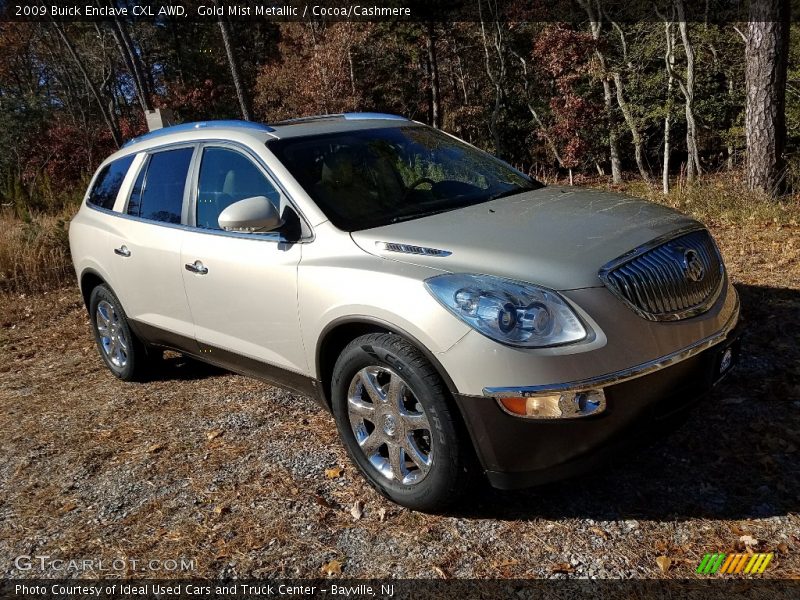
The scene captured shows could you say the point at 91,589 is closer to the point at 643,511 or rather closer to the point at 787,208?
the point at 643,511

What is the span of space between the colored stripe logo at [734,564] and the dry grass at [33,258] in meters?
8.97

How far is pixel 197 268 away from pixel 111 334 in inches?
76.2

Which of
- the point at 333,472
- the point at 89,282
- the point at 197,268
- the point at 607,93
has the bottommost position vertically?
the point at 333,472

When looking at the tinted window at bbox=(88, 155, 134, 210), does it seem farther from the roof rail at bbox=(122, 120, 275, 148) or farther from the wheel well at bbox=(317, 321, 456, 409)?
the wheel well at bbox=(317, 321, 456, 409)

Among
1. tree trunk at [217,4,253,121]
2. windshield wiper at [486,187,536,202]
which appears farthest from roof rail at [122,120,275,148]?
tree trunk at [217,4,253,121]

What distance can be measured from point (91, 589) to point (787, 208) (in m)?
7.34

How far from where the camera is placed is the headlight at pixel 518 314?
2.59 m

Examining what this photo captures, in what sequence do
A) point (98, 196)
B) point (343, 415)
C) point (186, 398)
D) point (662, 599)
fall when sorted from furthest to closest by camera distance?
point (98, 196), point (186, 398), point (343, 415), point (662, 599)

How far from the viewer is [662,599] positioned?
2.45m

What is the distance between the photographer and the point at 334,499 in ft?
11.0

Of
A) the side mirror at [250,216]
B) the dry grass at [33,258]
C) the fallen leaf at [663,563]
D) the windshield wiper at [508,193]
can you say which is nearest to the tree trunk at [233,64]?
the dry grass at [33,258]

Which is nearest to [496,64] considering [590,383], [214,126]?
[214,126]

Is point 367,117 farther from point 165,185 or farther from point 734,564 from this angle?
point 734,564

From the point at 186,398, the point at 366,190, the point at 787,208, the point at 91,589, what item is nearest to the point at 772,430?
the point at 366,190
